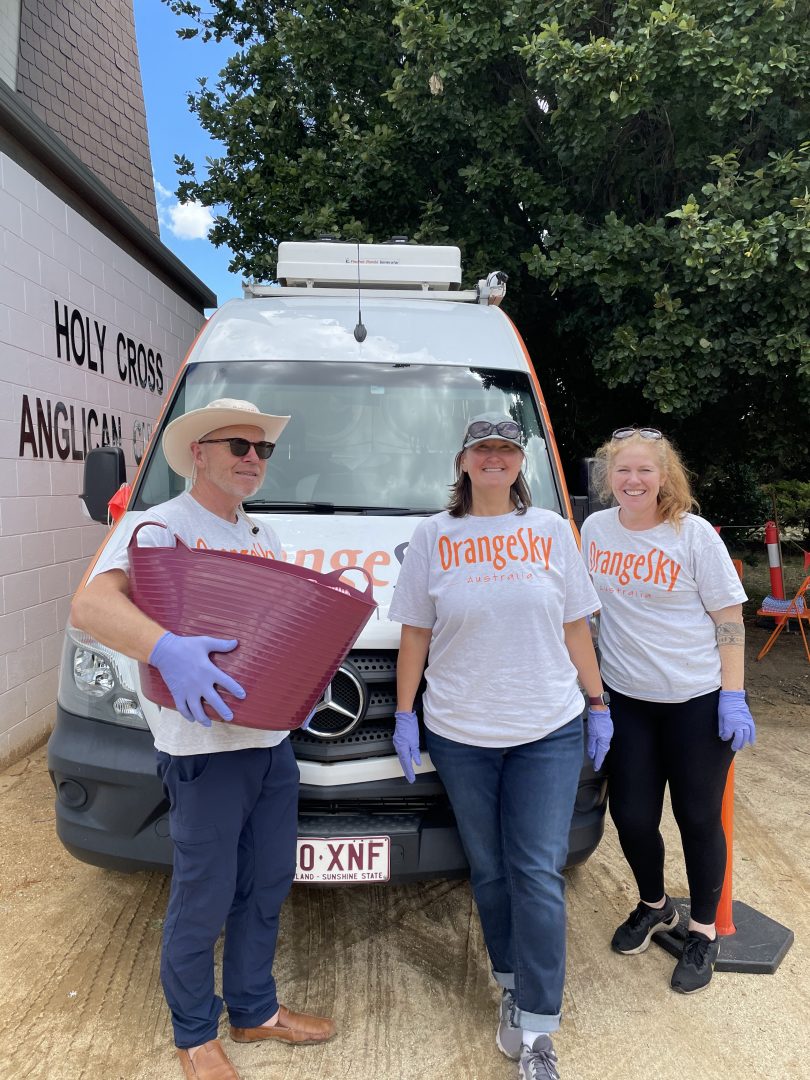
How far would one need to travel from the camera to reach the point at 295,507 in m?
3.34

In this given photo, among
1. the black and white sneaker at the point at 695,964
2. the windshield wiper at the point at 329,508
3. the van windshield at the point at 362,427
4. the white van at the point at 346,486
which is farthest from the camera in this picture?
the van windshield at the point at 362,427

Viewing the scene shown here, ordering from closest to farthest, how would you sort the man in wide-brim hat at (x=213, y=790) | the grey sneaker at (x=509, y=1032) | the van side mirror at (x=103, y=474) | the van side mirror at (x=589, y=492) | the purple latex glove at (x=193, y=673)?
1. the purple latex glove at (x=193, y=673)
2. the man in wide-brim hat at (x=213, y=790)
3. the grey sneaker at (x=509, y=1032)
4. the van side mirror at (x=103, y=474)
5. the van side mirror at (x=589, y=492)

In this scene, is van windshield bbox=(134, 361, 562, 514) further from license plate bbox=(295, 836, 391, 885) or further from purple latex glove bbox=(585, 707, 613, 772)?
license plate bbox=(295, 836, 391, 885)

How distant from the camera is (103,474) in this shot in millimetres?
3555

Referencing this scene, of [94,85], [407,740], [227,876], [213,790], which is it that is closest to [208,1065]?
[227,876]

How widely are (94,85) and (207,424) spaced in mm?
9008

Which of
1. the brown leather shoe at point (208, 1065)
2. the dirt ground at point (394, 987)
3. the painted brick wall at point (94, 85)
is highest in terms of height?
the painted brick wall at point (94, 85)

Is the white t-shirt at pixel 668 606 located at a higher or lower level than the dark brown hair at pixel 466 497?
lower

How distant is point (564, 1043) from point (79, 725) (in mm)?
1919

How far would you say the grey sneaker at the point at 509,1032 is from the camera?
2.53 metres

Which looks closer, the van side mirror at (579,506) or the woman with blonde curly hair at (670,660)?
the woman with blonde curly hair at (670,660)

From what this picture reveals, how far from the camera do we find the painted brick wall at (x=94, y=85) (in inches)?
311

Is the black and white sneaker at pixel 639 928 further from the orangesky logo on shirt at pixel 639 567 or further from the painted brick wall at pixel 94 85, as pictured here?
the painted brick wall at pixel 94 85

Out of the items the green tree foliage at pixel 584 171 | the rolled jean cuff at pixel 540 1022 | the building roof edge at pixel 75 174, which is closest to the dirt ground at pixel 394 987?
the rolled jean cuff at pixel 540 1022
